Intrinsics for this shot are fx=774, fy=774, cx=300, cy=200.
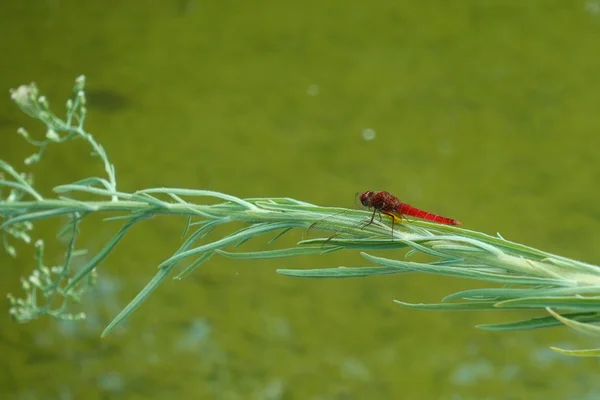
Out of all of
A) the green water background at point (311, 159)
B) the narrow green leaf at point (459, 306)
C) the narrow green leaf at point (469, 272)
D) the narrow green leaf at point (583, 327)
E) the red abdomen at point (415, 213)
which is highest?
the green water background at point (311, 159)

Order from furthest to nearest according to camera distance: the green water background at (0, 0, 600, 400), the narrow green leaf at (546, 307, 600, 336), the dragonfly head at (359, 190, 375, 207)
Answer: the green water background at (0, 0, 600, 400) < the dragonfly head at (359, 190, 375, 207) < the narrow green leaf at (546, 307, 600, 336)

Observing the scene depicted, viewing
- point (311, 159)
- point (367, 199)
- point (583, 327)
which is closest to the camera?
point (583, 327)

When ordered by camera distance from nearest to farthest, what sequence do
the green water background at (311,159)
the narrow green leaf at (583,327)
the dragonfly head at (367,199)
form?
1. the narrow green leaf at (583,327)
2. the dragonfly head at (367,199)
3. the green water background at (311,159)

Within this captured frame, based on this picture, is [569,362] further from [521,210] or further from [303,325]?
[303,325]

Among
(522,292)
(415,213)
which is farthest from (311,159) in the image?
(522,292)

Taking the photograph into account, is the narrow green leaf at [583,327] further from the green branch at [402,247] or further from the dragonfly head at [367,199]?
the dragonfly head at [367,199]

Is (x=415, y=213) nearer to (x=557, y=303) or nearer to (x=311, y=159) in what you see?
(x=557, y=303)

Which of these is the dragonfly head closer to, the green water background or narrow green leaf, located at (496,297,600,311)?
narrow green leaf, located at (496,297,600,311)

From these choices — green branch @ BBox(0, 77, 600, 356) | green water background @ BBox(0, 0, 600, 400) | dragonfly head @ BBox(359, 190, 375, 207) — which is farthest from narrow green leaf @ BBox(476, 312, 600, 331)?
green water background @ BBox(0, 0, 600, 400)

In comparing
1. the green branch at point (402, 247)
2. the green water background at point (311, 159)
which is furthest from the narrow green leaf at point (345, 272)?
the green water background at point (311, 159)
